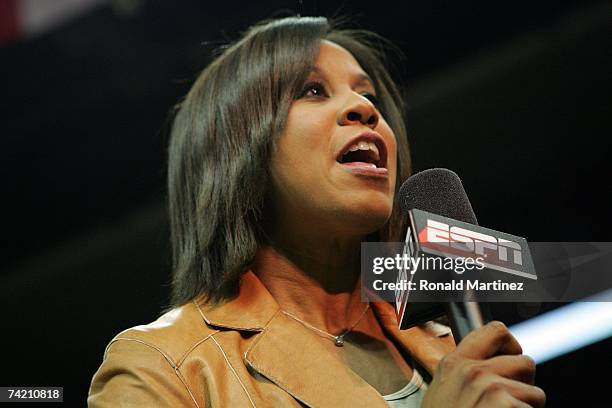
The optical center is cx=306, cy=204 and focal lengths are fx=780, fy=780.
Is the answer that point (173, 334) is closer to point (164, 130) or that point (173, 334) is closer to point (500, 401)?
point (500, 401)

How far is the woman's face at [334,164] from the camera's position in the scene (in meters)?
1.26

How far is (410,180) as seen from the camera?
1.10 m

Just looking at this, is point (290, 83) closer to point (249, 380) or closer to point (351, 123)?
point (351, 123)

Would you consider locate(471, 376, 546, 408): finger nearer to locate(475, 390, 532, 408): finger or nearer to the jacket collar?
locate(475, 390, 532, 408): finger

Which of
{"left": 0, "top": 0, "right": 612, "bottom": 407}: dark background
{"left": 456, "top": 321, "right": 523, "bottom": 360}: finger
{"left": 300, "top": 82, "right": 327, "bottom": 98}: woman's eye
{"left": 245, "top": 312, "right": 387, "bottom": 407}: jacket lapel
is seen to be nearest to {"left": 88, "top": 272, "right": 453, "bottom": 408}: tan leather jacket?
{"left": 245, "top": 312, "right": 387, "bottom": 407}: jacket lapel

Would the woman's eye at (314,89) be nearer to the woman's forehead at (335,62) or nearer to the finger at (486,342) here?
the woman's forehead at (335,62)

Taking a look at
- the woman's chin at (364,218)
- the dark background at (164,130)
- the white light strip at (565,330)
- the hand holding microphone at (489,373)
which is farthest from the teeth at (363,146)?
the dark background at (164,130)

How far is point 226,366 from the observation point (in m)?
1.16

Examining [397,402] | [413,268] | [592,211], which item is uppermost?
[413,268]

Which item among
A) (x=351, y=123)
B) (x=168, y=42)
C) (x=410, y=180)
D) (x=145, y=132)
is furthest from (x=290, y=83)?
(x=145, y=132)

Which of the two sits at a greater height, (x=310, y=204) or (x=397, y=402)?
(x=310, y=204)

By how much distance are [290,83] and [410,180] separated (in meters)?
0.41

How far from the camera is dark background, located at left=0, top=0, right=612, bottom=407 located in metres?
2.36

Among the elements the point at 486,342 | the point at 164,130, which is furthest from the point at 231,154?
the point at 164,130
